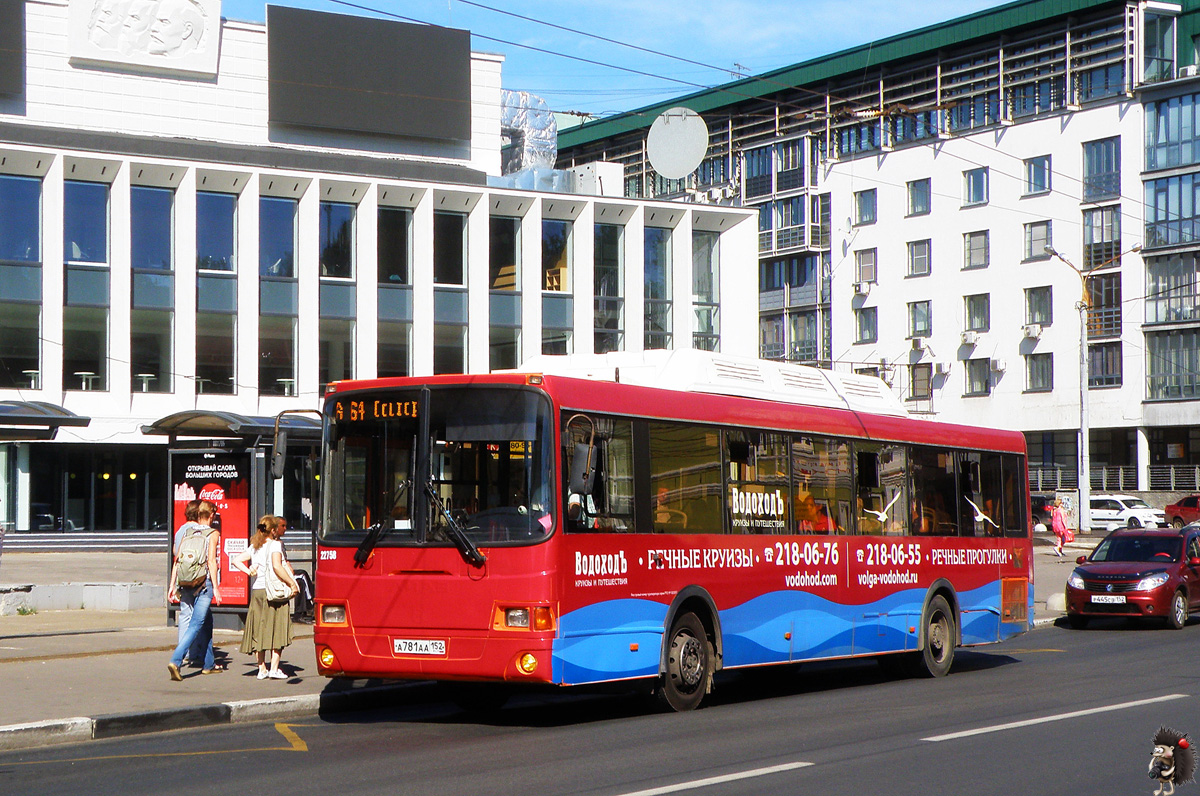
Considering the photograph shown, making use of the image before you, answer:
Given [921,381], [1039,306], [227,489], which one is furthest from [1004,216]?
[227,489]

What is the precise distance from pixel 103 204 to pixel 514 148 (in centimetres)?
1879

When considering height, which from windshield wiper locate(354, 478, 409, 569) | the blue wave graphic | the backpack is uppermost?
windshield wiper locate(354, 478, 409, 569)

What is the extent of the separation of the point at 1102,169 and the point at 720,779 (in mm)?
61722

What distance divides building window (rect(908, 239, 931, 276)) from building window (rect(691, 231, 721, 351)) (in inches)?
920

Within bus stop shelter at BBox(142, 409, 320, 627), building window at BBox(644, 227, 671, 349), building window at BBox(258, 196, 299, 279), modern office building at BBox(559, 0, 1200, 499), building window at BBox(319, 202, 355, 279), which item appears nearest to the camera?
bus stop shelter at BBox(142, 409, 320, 627)

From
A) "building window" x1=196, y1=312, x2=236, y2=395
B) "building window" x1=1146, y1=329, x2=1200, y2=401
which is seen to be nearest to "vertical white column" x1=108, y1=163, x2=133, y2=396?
"building window" x1=196, y1=312, x2=236, y2=395

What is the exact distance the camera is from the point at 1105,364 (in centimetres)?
6600

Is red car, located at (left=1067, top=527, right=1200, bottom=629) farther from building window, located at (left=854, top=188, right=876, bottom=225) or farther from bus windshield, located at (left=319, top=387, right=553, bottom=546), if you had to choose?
building window, located at (left=854, top=188, right=876, bottom=225)

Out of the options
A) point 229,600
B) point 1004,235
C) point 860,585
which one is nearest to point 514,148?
point 1004,235

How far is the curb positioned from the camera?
35.4 feet

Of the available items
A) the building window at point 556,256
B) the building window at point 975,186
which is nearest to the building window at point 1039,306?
the building window at point 975,186

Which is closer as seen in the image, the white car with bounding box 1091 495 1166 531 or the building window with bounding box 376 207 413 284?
the building window with bounding box 376 207 413 284

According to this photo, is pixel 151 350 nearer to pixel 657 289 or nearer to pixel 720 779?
pixel 657 289

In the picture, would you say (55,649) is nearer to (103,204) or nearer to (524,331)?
(103,204)
